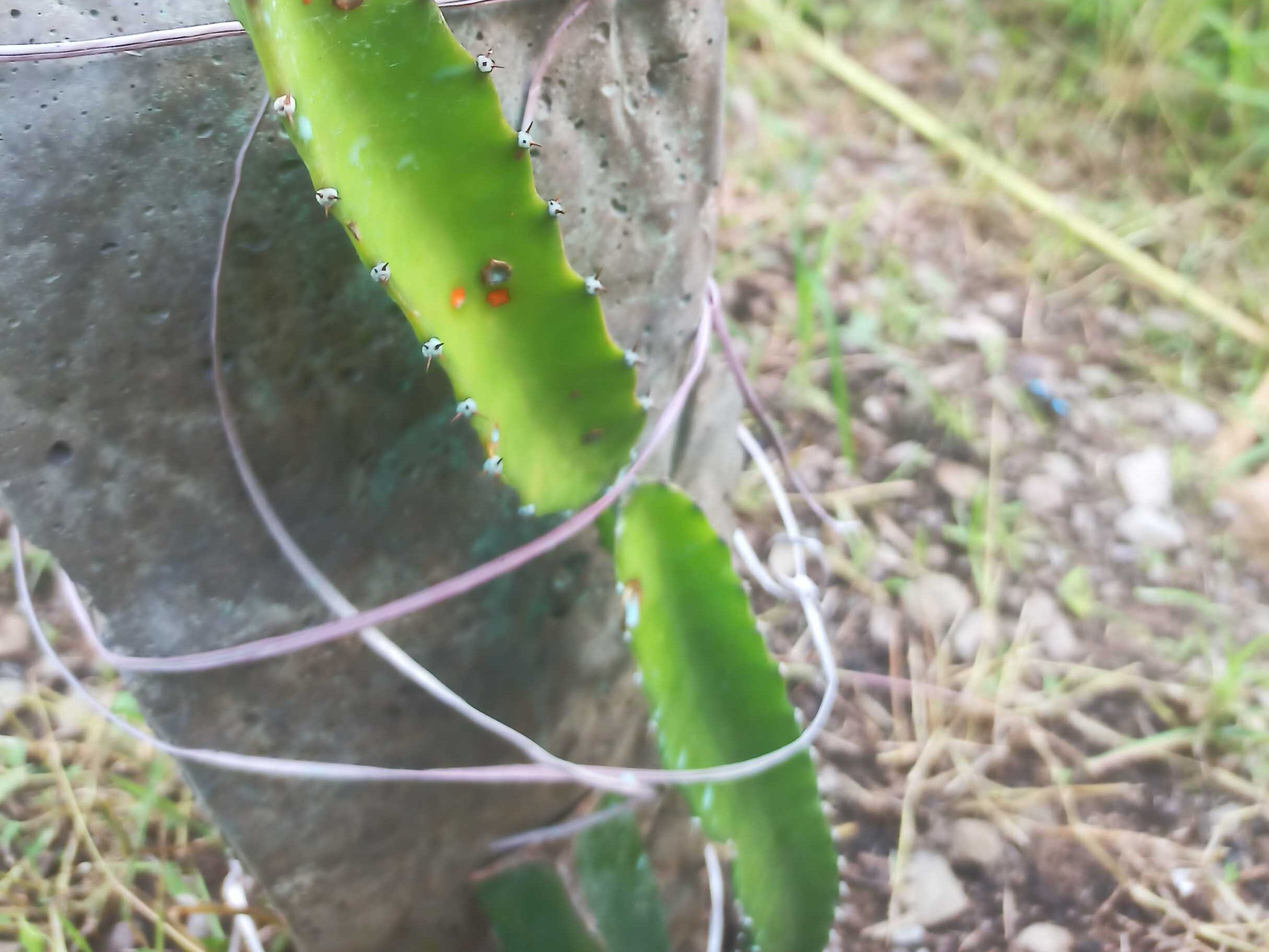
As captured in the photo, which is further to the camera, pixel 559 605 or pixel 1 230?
pixel 559 605

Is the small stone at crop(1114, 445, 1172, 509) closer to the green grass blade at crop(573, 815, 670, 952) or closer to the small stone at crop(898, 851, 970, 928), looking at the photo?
the small stone at crop(898, 851, 970, 928)

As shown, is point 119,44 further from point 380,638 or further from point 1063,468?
point 1063,468

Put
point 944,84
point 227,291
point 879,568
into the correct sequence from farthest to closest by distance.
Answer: point 944,84
point 879,568
point 227,291

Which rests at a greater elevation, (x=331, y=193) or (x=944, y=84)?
(x=331, y=193)

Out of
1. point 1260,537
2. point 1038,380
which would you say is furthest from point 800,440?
point 1260,537

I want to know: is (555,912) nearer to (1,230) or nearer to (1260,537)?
(1,230)

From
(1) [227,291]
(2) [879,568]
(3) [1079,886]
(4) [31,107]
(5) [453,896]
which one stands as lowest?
(3) [1079,886]

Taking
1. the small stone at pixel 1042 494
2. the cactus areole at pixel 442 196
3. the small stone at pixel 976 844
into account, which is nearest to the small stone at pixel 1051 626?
the small stone at pixel 1042 494
